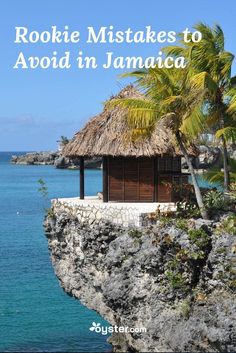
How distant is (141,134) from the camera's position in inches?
698

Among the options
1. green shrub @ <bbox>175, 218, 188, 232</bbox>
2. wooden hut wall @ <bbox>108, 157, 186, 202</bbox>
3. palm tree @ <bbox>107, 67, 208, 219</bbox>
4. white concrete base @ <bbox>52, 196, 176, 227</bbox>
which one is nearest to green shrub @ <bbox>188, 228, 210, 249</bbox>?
green shrub @ <bbox>175, 218, 188, 232</bbox>

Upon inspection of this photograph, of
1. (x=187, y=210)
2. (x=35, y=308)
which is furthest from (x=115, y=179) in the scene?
(x=35, y=308)

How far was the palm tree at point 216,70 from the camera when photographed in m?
17.5

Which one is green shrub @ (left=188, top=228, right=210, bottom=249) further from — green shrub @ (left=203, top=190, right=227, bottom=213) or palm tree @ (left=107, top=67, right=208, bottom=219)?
green shrub @ (left=203, top=190, right=227, bottom=213)

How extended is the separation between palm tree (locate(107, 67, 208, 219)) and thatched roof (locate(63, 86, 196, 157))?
6.86 ft

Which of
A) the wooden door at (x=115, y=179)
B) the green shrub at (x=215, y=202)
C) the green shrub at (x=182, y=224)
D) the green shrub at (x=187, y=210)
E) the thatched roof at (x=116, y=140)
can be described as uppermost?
the thatched roof at (x=116, y=140)

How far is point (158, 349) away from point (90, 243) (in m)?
4.07

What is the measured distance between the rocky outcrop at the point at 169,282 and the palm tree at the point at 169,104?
4.34ft

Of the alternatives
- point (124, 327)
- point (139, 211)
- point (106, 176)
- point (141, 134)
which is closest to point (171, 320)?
point (124, 327)

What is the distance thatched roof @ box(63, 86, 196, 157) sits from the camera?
784 inches

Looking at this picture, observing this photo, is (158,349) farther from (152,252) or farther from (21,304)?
(21,304)

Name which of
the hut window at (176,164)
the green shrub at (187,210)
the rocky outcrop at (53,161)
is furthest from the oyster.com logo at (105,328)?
the rocky outcrop at (53,161)

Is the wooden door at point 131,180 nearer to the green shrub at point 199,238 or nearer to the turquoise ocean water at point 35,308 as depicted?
the green shrub at point 199,238

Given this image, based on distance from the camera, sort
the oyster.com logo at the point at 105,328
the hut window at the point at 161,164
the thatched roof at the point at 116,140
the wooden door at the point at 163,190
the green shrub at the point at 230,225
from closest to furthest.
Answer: the green shrub at the point at 230,225
the oyster.com logo at the point at 105,328
the thatched roof at the point at 116,140
the wooden door at the point at 163,190
the hut window at the point at 161,164
